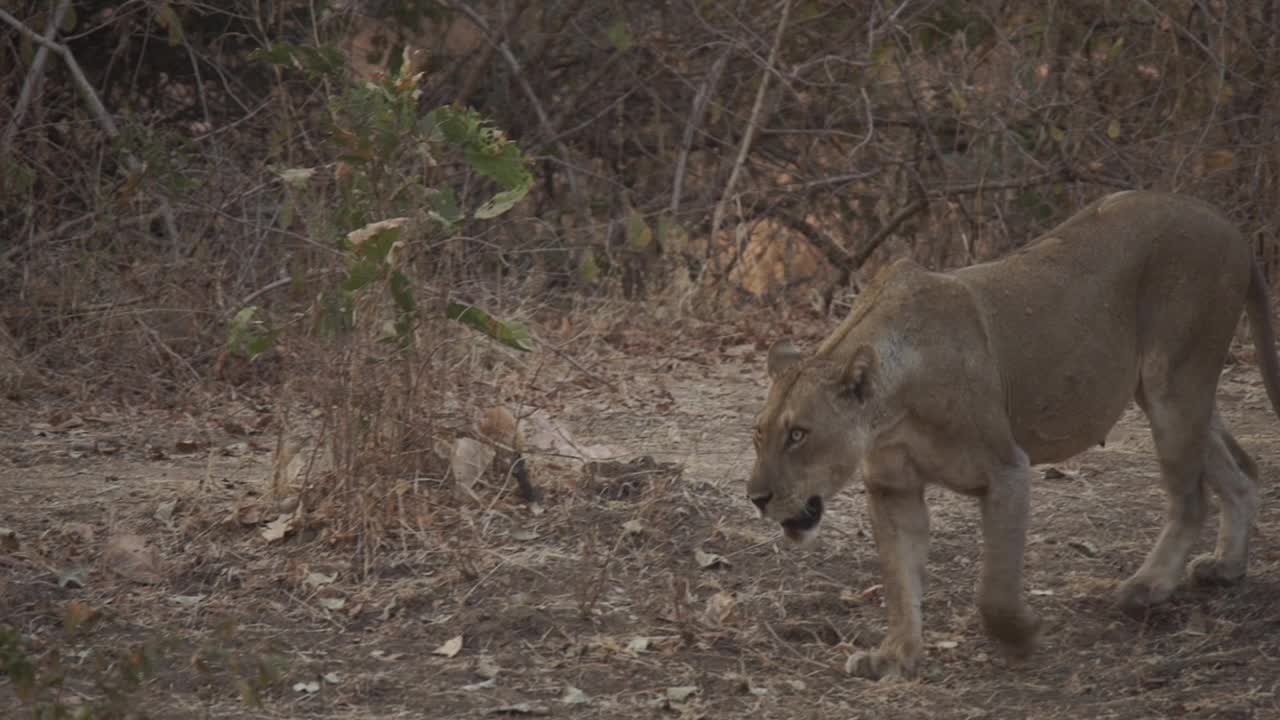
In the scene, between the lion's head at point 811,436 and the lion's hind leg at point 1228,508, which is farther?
the lion's hind leg at point 1228,508

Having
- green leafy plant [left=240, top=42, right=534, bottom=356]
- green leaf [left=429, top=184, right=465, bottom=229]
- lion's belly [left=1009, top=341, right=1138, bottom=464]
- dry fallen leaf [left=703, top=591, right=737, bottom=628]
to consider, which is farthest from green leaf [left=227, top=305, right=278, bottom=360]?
lion's belly [left=1009, top=341, right=1138, bottom=464]

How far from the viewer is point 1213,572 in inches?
212

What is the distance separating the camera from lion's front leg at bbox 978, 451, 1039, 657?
4.63m

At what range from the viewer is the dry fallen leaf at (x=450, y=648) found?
4887mm

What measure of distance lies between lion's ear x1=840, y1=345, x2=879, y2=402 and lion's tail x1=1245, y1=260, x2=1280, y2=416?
5.36 ft

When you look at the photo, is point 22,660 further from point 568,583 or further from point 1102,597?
point 1102,597

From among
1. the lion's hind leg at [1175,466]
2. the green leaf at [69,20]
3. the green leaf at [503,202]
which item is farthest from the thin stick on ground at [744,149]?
the lion's hind leg at [1175,466]

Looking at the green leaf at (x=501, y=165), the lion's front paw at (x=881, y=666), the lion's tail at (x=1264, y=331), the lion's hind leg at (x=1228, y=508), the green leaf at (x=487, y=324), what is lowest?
the lion's front paw at (x=881, y=666)

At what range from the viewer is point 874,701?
4609 millimetres

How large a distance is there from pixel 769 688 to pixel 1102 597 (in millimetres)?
1337

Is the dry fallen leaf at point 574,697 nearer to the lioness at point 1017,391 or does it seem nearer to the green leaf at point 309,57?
the lioness at point 1017,391

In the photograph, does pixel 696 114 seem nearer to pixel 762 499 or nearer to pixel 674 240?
pixel 674 240

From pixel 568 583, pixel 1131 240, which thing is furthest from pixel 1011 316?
pixel 568 583

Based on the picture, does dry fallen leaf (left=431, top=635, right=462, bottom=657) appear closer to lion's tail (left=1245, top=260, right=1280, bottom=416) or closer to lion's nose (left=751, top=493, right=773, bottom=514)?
lion's nose (left=751, top=493, right=773, bottom=514)
